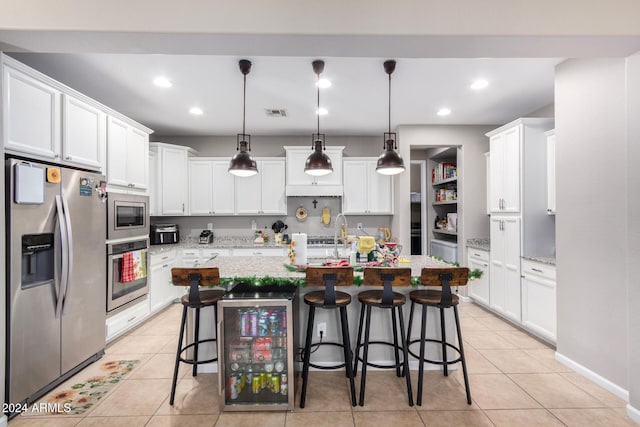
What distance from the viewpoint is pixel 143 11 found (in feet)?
5.32

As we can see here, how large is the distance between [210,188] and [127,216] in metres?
1.76

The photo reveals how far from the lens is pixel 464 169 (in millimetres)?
4523

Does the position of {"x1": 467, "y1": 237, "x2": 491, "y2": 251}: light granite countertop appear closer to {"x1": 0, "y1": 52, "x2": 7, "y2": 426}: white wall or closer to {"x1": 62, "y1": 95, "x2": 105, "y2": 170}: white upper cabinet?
{"x1": 62, "y1": 95, "x2": 105, "y2": 170}: white upper cabinet

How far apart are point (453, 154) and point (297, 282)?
490cm

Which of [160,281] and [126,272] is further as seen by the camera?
[160,281]

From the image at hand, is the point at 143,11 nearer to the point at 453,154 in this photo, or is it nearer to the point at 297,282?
the point at 297,282

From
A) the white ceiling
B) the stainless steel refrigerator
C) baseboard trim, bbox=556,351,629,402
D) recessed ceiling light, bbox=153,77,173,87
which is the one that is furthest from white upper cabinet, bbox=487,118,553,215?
the stainless steel refrigerator

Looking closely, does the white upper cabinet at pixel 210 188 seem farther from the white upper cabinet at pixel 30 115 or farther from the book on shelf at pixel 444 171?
the book on shelf at pixel 444 171

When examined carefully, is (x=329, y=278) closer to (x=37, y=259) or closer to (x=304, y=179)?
(x=37, y=259)

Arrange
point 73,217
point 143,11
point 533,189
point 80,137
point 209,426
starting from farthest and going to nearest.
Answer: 1. point 533,189
2. point 80,137
3. point 73,217
4. point 209,426
5. point 143,11

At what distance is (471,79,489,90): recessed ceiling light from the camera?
3.09 m

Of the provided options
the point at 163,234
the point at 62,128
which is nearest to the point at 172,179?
the point at 163,234

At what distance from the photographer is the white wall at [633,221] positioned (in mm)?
1890

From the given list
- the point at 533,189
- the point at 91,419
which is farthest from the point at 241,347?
the point at 533,189
